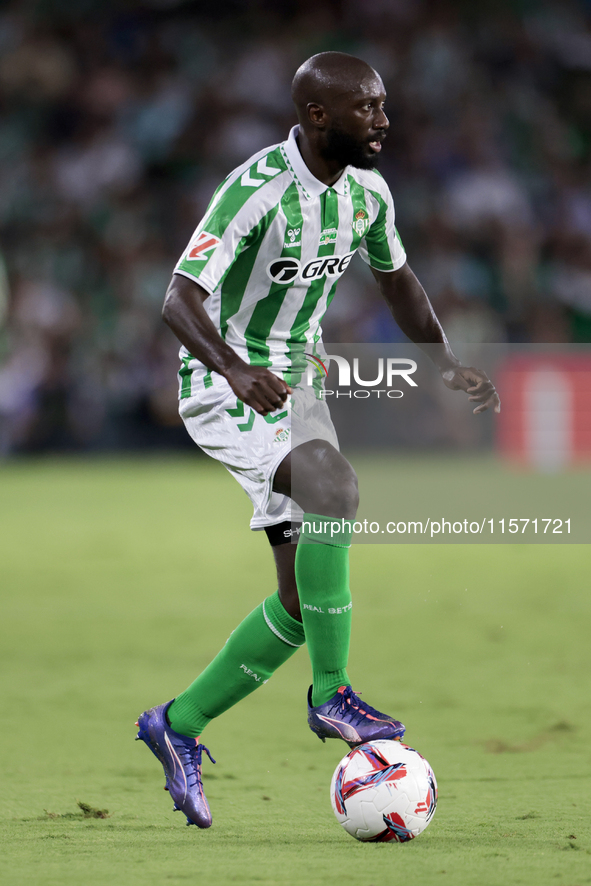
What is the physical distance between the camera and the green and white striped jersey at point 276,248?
10.3ft

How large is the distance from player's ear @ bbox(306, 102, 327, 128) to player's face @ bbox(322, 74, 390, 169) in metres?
0.03

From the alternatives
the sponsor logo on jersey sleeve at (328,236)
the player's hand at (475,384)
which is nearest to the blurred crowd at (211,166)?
the player's hand at (475,384)

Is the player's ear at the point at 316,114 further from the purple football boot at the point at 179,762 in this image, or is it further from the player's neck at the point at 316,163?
the purple football boot at the point at 179,762

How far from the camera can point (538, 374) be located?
12.7m

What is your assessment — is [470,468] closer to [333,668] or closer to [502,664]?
[502,664]

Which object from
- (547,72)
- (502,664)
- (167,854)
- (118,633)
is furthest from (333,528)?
(547,72)

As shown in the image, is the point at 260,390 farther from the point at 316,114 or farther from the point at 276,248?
the point at 316,114

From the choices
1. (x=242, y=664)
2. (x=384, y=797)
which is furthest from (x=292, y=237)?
(x=384, y=797)

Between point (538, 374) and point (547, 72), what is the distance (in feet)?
17.5

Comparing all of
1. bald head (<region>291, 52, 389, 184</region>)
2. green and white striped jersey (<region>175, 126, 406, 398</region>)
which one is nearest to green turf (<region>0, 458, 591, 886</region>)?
green and white striped jersey (<region>175, 126, 406, 398</region>)

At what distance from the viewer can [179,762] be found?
3.32 meters

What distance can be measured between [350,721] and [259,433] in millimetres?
780

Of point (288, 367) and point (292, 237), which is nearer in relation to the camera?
point (292, 237)

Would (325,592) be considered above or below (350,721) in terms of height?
above
